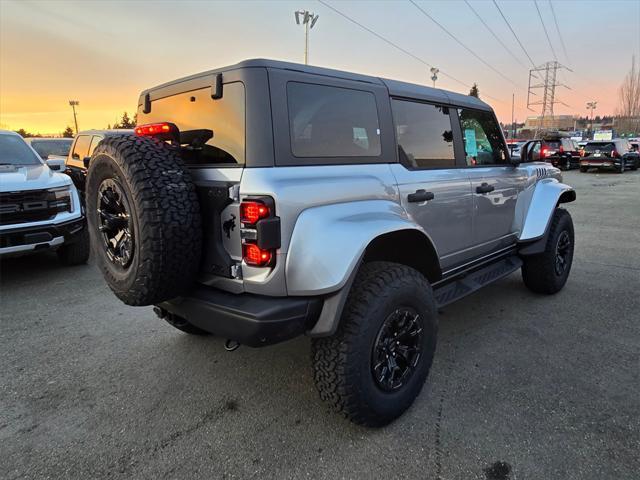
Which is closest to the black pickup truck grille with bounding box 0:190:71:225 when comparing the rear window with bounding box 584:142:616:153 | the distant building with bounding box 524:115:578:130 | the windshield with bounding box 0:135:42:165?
the windshield with bounding box 0:135:42:165

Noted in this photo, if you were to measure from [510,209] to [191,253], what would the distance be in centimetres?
310

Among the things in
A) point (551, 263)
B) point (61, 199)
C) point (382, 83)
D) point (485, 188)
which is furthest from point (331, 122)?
point (61, 199)

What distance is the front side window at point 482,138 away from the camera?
3.65m

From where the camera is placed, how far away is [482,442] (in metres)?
2.35

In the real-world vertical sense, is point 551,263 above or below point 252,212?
below

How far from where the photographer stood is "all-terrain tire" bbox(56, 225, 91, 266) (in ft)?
18.8

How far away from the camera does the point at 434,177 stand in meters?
3.05

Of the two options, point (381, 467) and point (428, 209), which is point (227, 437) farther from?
point (428, 209)

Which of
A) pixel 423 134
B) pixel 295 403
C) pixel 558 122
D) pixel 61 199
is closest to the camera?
pixel 295 403

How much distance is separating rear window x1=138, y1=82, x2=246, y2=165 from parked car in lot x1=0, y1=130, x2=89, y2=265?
323cm

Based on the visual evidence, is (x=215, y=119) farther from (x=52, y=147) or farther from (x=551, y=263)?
(x=52, y=147)

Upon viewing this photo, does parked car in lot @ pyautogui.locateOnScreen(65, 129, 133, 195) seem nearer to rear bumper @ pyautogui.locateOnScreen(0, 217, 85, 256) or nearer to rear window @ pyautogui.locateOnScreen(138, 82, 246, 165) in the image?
rear bumper @ pyautogui.locateOnScreen(0, 217, 85, 256)

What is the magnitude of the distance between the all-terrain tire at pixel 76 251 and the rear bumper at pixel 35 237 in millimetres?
233

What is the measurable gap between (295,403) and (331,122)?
5.69 feet
